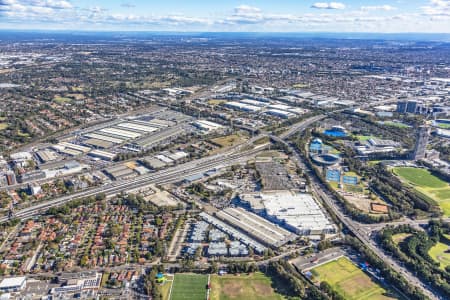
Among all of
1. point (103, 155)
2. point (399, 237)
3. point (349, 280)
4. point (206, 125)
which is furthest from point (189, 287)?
point (206, 125)

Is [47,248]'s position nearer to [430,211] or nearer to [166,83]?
[430,211]

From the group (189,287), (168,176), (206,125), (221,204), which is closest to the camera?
(189,287)

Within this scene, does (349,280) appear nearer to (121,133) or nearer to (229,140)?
(229,140)

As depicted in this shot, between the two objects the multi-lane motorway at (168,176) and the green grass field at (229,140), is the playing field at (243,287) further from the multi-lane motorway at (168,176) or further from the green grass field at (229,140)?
the green grass field at (229,140)

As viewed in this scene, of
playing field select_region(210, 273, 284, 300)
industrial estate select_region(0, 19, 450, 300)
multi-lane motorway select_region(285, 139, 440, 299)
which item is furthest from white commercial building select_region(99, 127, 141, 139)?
playing field select_region(210, 273, 284, 300)

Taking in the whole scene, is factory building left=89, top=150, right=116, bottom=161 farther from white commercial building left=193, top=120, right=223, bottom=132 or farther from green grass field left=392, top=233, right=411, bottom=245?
green grass field left=392, top=233, right=411, bottom=245

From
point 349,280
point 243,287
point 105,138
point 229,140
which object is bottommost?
point 243,287
